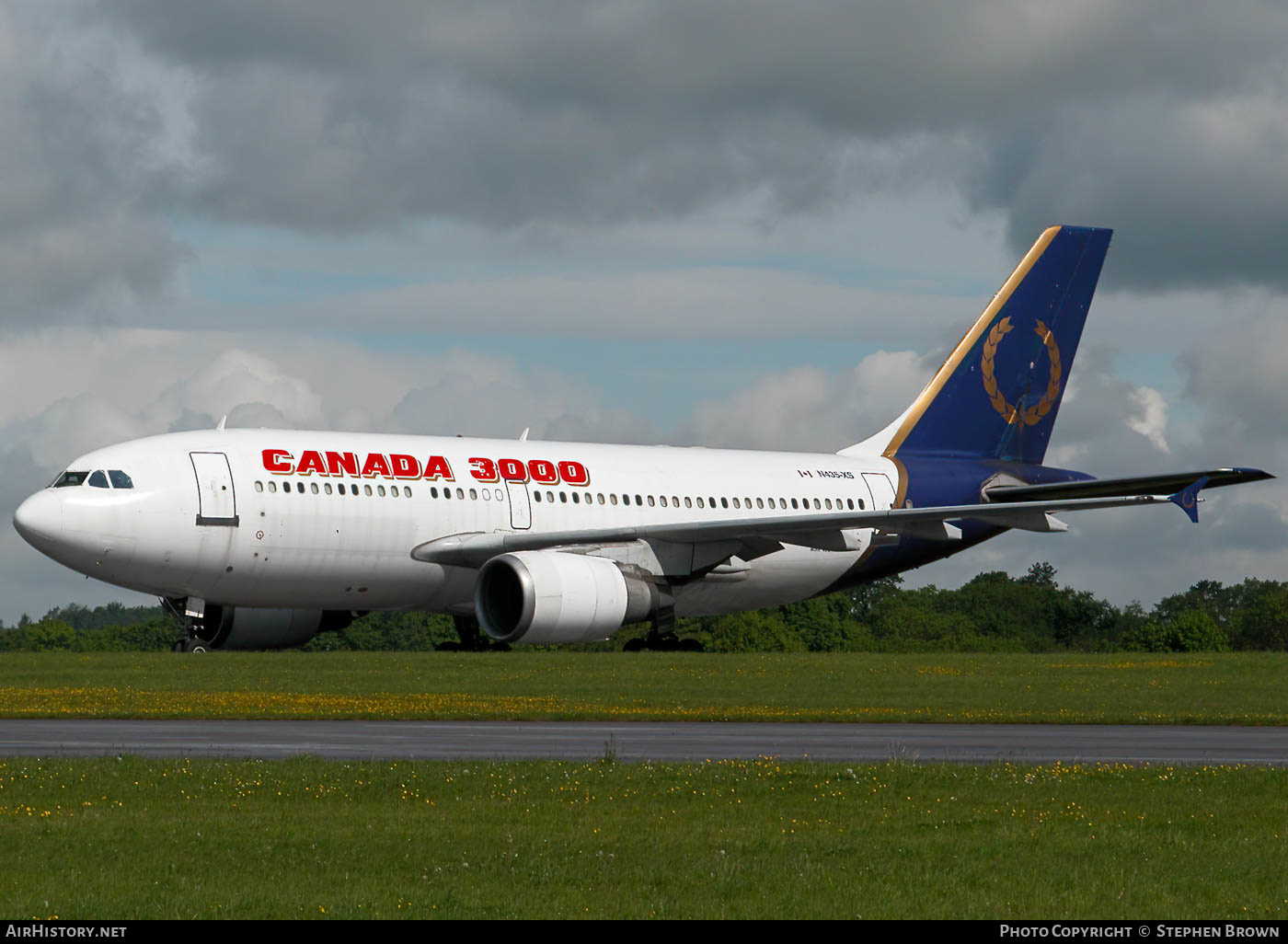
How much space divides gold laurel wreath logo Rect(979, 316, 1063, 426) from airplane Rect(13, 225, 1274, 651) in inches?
23.7

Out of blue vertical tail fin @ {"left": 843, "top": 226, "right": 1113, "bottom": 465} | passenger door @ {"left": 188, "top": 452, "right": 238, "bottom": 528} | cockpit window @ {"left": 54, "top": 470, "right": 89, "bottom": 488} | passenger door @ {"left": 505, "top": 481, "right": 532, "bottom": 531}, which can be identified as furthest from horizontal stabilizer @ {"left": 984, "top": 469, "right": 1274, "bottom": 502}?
cockpit window @ {"left": 54, "top": 470, "right": 89, "bottom": 488}

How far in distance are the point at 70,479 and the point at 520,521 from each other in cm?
902

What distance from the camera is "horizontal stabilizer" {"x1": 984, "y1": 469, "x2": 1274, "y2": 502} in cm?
3650

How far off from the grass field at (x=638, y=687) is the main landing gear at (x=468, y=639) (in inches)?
205

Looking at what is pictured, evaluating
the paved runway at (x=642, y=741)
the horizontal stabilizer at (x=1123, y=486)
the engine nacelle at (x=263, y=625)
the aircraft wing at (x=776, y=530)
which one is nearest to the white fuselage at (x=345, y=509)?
the aircraft wing at (x=776, y=530)

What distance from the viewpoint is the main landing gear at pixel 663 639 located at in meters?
37.8

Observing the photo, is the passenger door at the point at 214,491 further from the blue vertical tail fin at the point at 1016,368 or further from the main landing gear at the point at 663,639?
the blue vertical tail fin at the point at 1016,368

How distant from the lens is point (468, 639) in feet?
135

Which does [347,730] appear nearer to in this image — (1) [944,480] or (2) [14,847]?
(2) [14,847]

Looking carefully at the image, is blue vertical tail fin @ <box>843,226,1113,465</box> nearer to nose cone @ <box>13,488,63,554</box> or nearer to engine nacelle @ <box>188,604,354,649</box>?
engine nacelle @ <box>188,604,354,649</box>

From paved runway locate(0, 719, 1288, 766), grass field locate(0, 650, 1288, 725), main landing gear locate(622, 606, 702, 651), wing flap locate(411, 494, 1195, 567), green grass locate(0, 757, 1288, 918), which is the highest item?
wing flap locate(411, 494, 1195, 567)

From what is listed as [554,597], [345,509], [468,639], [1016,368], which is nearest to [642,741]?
[554,597]

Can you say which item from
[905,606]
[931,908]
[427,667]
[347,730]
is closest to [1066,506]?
[427,667]

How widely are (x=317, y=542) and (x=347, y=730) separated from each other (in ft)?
53.2
